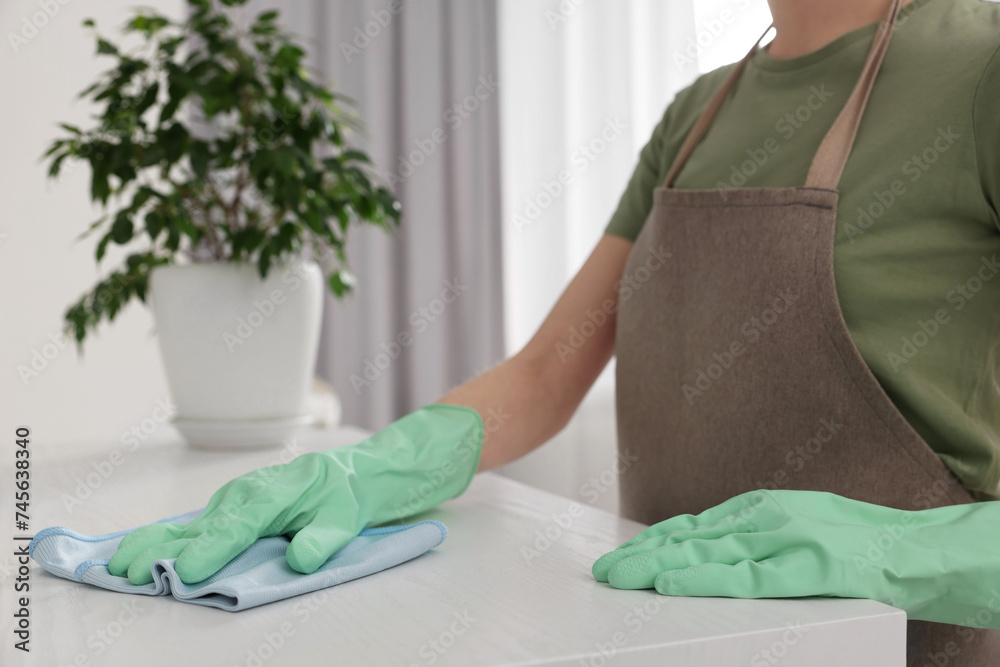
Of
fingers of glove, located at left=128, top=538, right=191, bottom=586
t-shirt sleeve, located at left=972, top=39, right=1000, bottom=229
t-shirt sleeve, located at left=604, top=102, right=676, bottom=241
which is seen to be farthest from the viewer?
t-shirt sleeve, located at left=604, top=102, right=676, bottom=241

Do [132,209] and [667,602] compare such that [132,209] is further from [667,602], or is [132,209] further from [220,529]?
[667,602]

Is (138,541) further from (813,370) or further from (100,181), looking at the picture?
(100,181)

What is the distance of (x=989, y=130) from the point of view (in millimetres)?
636

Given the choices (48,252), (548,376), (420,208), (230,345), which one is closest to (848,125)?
(548,376)

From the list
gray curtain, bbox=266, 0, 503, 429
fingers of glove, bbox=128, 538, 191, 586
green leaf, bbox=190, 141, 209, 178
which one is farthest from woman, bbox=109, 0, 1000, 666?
gray curtain, bbox=266, 0, 503, 429

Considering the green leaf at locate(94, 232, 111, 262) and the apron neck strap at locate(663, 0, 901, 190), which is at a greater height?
the apron neck strap at locate(663, 0, 901, 190)

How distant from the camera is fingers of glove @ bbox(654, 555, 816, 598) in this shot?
1.50 ft

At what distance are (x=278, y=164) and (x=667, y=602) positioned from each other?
2.57 ft

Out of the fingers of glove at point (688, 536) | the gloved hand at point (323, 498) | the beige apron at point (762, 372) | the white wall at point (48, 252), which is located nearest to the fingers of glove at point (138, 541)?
the gloved hand at point (323, 498)

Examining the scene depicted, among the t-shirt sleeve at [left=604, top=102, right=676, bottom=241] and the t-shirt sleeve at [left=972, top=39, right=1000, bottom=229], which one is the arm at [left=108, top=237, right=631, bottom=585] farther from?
the t-shirt sleeve at [left=972, top=39, right=1000, bottom=229]

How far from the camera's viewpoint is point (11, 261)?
5.88 ft

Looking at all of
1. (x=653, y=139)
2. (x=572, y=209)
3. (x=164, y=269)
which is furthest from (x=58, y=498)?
(x=572, y=209)

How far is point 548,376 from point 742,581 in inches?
16.9

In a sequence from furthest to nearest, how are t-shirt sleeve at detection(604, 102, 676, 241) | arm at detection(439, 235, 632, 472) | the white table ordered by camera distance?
t-shirt sleeve at detection(604, 102, 676, 241)
arm at detection(439, 235, 632, 472)
the white table
